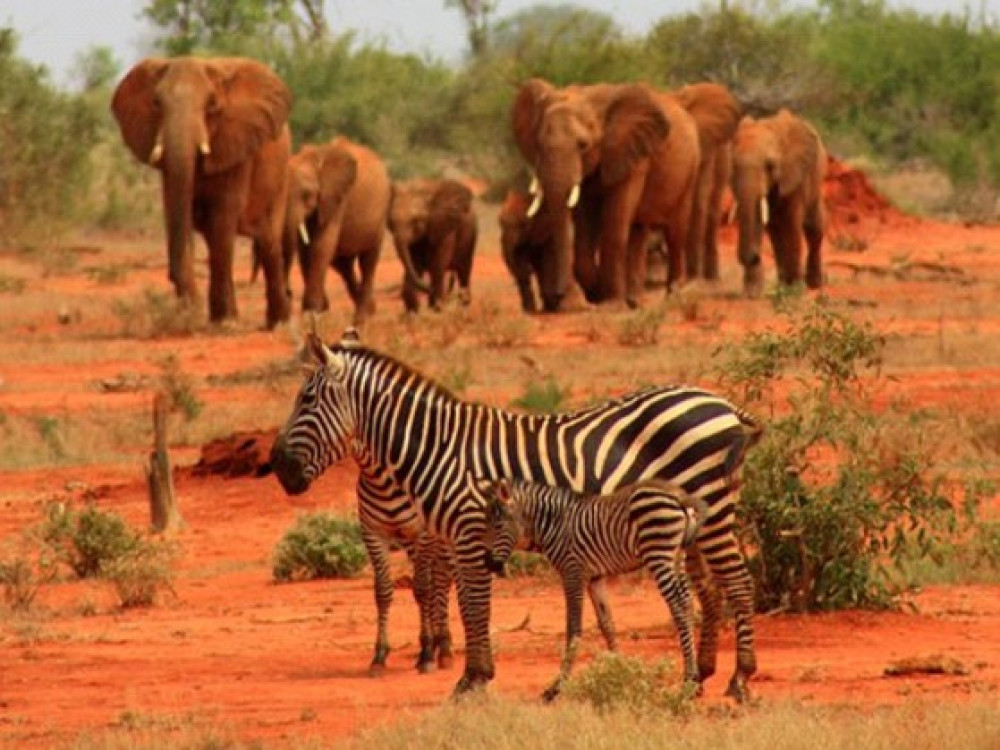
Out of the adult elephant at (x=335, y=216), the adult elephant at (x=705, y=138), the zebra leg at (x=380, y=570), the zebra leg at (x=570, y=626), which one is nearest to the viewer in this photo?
the zebra leg at (x=570, y=626)

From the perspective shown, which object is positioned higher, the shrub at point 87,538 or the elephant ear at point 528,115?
the elephant ear at point 528,115

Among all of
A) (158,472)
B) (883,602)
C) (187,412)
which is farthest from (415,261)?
(883,602)

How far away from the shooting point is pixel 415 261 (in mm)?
36125

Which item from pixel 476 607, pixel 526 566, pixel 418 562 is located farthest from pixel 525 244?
pixel 476 607

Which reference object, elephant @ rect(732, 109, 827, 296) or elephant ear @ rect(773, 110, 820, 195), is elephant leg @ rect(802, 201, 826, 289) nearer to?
elephant @ rect(732, 109, 827, 296)

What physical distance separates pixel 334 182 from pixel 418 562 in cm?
2083

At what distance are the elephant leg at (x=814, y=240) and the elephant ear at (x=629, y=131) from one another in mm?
3271

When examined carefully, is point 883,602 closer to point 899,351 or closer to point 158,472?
point 158,472

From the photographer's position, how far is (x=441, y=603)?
42.0 ft

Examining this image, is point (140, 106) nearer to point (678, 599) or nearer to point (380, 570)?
point (380, 570)

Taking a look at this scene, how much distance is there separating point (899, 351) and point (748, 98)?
29.7 m

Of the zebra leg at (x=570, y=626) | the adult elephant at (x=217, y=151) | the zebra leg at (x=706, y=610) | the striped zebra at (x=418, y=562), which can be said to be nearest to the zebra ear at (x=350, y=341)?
the striped zebra at (x=418, y=562)

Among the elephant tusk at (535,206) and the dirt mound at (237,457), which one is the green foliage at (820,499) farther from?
the elephant tusk at (535,206)

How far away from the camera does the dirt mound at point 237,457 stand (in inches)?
797
